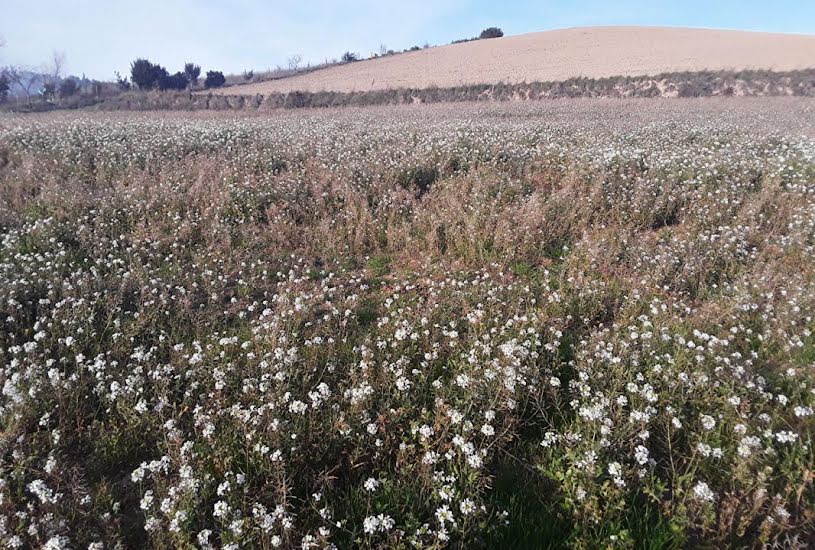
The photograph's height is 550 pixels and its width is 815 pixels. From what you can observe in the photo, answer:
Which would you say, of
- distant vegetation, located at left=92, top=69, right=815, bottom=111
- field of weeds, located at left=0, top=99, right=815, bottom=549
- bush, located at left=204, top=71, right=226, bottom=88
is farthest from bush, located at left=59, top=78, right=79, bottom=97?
field of weeds, located at left=0, top=99, right=815, bottom=549

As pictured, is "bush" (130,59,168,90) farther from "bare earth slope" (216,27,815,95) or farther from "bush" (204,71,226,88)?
"bare earth slope" (216,27,815,95)

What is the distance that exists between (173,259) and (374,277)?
3.12m

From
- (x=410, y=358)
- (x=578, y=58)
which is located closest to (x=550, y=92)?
(x=578, y=58)

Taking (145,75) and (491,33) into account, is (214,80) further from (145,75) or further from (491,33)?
(491,33)

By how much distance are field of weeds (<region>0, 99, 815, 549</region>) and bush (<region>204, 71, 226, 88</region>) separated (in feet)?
217

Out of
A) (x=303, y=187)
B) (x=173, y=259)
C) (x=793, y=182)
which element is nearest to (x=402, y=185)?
(x=303, y=187)

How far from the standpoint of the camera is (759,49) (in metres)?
47.6

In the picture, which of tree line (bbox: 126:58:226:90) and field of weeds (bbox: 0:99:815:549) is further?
tree line (bbox: 126:58:226:90)

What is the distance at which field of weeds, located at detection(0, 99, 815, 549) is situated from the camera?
3.10 metres

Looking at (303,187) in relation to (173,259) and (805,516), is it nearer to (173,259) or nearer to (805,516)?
(173,259)

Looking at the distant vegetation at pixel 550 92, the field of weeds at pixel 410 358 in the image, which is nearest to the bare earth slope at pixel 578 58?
the distant vegetation at pixel 550 92

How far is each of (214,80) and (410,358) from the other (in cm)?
7582

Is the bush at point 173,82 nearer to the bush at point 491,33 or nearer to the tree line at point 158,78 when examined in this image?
the tree line at point 158,78

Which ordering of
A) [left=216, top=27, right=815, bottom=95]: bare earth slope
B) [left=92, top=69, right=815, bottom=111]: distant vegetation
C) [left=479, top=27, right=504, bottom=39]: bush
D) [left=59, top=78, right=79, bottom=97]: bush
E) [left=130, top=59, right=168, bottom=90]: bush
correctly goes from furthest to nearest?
[left=479, top=27, right=504, bottom=39]: bush, [left=130, top=59, right=168, bottom=90]: bush, [left=59, top=78, right=79, bottom=97]: bush, [left=216, top=27, right=815, bottom=95]: bare earth slope, [left=92, top=69, right=815, bottom=111]: distant vegetation
